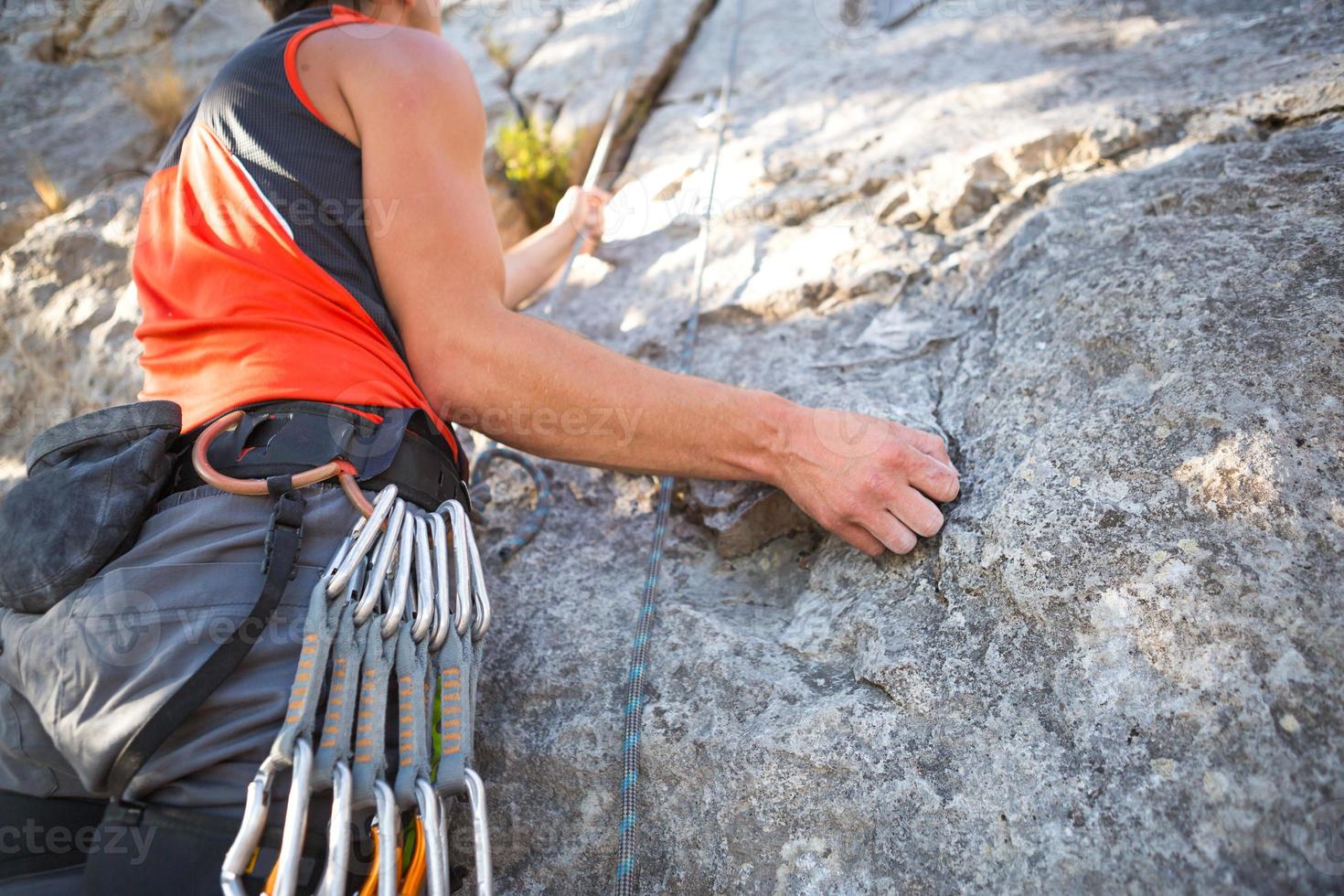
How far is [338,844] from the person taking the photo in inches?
41.8

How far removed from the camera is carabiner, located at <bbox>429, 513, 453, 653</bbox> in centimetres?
140

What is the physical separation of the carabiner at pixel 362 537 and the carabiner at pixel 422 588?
0.07 meters

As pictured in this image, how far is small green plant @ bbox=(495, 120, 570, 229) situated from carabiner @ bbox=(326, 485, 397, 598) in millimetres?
2427

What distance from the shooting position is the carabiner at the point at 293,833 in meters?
1.05

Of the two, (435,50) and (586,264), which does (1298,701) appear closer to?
(435,50)

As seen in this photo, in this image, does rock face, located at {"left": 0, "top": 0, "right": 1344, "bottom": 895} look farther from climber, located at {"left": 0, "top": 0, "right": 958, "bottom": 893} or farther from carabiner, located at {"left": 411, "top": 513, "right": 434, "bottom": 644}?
carabiner, located at {"left": 411, "top": 513, "right": 434, "bottom": 644}

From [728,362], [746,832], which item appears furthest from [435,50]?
[746,832]

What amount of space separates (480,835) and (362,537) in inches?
19.9

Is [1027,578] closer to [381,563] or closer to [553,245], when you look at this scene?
[381,563]
